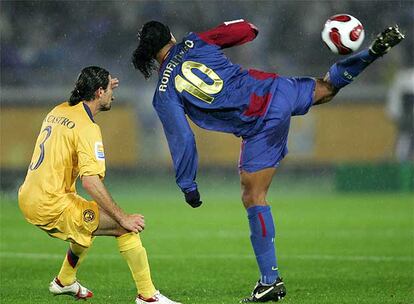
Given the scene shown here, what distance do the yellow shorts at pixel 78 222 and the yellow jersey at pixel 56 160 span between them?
43 millimetres

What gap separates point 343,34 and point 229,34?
0.84 metres

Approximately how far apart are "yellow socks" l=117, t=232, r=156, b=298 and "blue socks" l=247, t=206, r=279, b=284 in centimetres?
91

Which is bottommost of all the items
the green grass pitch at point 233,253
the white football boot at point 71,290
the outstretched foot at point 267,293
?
the green grass pitch at point 233,253

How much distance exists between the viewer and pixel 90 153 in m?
7.07

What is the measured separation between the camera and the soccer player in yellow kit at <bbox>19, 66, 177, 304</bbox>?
7.06 m

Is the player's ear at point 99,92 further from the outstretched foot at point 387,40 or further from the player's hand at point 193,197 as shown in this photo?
the outstretched foot at point 387,40

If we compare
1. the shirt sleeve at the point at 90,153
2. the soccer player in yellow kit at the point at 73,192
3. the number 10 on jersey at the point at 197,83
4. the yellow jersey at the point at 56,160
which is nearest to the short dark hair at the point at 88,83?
the soccer player in yellow kit at the point at 73,192

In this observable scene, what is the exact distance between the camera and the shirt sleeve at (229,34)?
7.78m

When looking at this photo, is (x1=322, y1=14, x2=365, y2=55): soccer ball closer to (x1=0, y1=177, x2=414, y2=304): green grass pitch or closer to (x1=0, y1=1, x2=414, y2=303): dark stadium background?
(x1=0, y1=177, x2=414, y2=304): green grass pitch

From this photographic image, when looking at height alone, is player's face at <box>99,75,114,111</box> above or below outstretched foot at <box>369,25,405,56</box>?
below

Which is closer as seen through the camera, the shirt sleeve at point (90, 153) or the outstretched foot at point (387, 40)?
the shirt sleeve at point (90, 153)

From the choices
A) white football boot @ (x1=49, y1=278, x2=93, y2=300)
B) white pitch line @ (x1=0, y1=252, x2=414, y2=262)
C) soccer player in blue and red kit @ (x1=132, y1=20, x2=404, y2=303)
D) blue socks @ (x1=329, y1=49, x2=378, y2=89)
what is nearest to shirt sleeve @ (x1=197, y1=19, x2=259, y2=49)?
soccer player in blue and red kit @ (x1=132, y1=20, x2=404, y2=303)

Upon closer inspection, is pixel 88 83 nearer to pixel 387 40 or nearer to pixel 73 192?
pixel 73 192

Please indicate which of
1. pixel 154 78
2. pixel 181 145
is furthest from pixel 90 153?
pixel 154 78
